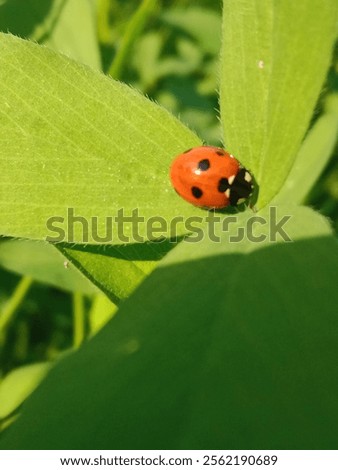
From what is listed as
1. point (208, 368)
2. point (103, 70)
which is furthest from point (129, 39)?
point (208, 368)

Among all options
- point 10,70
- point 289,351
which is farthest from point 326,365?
point 10,70

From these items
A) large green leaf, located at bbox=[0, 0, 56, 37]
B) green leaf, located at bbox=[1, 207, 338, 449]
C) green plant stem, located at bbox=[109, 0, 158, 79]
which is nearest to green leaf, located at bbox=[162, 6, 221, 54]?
green plant stem, located at bbox=[109, 0, 158, 79]

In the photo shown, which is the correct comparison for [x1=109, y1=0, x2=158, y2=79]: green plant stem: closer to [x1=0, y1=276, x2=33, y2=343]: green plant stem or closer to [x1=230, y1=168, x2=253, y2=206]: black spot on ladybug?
[x1=0, y1=276, x2=33, y2=343]: green plant stem

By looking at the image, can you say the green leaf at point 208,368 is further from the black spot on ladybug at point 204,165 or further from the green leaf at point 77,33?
the green leaf at point 77,33

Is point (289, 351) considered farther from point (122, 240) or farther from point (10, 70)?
point (10, 70)

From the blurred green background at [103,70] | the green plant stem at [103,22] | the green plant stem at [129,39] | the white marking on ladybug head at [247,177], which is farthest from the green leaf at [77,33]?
the white marking on ladybug head at [247,177]

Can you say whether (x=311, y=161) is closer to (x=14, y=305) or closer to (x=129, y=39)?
(x=129, y=39)

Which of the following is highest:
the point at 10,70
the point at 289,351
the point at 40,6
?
the point at 40,6
